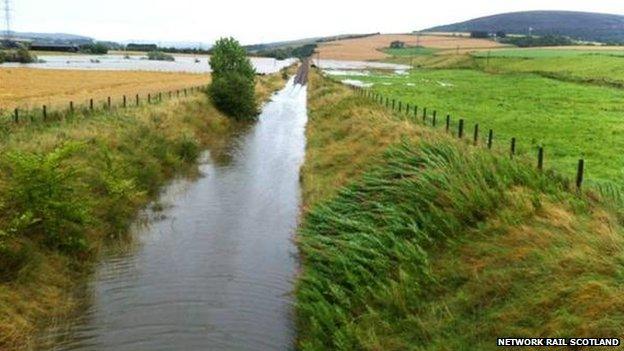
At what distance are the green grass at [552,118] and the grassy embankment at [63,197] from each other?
535 inches

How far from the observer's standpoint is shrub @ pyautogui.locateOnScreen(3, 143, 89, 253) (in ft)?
45.0

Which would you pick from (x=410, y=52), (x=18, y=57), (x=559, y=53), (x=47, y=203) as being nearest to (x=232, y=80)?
(x=47, y=203)

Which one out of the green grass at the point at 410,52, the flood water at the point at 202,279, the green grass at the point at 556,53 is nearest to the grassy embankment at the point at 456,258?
the flood water at the point at 202,279

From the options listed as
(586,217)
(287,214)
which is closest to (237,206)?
(287,214)

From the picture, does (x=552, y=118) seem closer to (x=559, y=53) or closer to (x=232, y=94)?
(x=232, y=94)

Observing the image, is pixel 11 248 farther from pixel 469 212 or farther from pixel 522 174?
pixel 522 174

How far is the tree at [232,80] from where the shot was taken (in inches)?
1671

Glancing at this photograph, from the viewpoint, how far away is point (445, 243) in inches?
460

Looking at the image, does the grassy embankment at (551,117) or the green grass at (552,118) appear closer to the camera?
the green grass at (552,118)

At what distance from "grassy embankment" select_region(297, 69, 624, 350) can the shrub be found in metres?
6.02

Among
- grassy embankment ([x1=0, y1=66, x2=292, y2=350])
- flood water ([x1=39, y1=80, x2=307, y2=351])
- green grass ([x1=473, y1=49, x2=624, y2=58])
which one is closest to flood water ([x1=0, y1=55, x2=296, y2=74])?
green grass ([x1=473, y1=49, x2=624, y2=58])

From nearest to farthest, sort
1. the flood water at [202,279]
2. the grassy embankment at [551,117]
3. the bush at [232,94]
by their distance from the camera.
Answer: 1. the flood water at [202,279]
2. the grassy embankment at [551,117]
3. the bush at [232,94]

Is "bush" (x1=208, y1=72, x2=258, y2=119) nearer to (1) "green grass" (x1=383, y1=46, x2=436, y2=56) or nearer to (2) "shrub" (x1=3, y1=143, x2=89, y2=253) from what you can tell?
(2) "shrub" (x1=3, y1=143, x2=89, y2=253)

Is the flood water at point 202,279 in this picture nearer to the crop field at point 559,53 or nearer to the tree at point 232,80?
the tree at point 232,80
